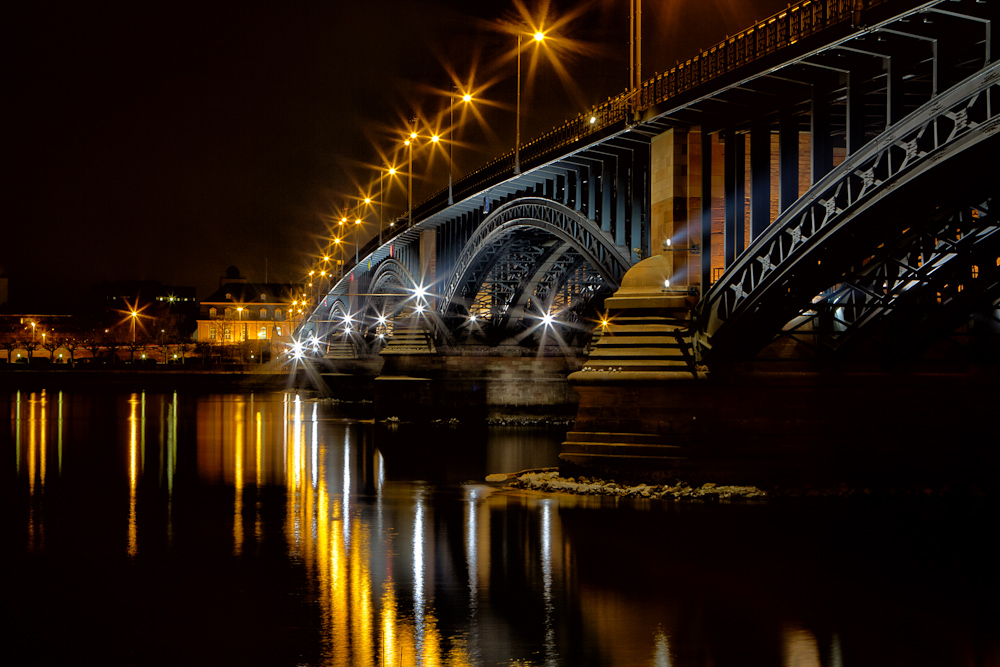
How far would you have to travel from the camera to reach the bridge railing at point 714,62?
18266mm

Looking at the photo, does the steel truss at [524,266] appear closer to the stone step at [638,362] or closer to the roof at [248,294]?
the stone step at [638,362]

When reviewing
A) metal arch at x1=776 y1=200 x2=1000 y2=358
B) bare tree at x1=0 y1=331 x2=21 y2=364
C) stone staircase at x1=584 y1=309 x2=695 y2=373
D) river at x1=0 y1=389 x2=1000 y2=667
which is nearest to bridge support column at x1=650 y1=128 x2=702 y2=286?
stone staircase at x1=584 y1=309 x2=695 y2=373

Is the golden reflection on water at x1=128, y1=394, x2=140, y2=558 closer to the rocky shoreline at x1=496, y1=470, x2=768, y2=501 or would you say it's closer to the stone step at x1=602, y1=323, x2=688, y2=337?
the rocky shoreline at x1=496, y1=470, x2=768, y2=501

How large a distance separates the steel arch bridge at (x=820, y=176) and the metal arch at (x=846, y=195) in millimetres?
33

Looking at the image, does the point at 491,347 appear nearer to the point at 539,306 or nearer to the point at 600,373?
the point at 539,306

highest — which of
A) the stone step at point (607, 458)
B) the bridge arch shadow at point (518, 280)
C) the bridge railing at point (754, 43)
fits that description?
the bridge railing at point (754, 43)

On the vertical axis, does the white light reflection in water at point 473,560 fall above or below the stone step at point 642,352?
below

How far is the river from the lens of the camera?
10406mm

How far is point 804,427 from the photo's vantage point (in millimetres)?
21734

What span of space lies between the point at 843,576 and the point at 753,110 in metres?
11.2

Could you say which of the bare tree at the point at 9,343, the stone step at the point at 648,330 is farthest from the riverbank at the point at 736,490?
the bare tree at the point at 9,343

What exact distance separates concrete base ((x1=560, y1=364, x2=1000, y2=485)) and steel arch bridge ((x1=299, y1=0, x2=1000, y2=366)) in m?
0.84

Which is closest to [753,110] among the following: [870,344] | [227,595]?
[870,344]

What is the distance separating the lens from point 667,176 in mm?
24391
